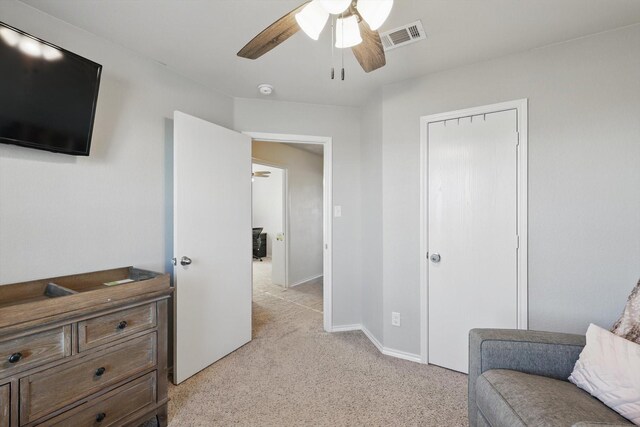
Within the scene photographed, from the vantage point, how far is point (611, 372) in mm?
1154

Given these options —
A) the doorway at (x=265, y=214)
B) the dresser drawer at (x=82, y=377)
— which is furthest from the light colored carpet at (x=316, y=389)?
the doorway at (x=265, y=214)

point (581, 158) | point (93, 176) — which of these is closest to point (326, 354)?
point (93, 176)

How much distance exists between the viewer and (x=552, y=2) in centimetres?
150

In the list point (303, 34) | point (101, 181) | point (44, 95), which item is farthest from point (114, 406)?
point (303, 34)

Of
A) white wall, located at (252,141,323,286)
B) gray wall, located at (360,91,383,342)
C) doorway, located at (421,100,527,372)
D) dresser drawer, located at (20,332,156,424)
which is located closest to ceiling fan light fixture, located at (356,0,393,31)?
doorway, located at (421,100,527,372)

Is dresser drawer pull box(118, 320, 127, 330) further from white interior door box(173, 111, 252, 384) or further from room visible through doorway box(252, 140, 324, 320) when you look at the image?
room visible through doorway box(252, 140, 324, 320)

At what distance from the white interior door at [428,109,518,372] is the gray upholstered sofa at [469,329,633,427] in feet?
2.05

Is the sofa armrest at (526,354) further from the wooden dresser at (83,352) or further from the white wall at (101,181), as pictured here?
the white wall at (101,181)

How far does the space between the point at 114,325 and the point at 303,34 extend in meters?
1.97

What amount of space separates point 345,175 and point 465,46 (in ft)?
4.92

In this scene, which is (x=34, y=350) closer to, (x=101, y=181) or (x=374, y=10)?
(x=101, y=181)

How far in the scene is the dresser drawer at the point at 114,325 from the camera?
133cm

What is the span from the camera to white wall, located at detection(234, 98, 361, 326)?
2.93m

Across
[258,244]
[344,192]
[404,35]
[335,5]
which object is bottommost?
[258,244]
